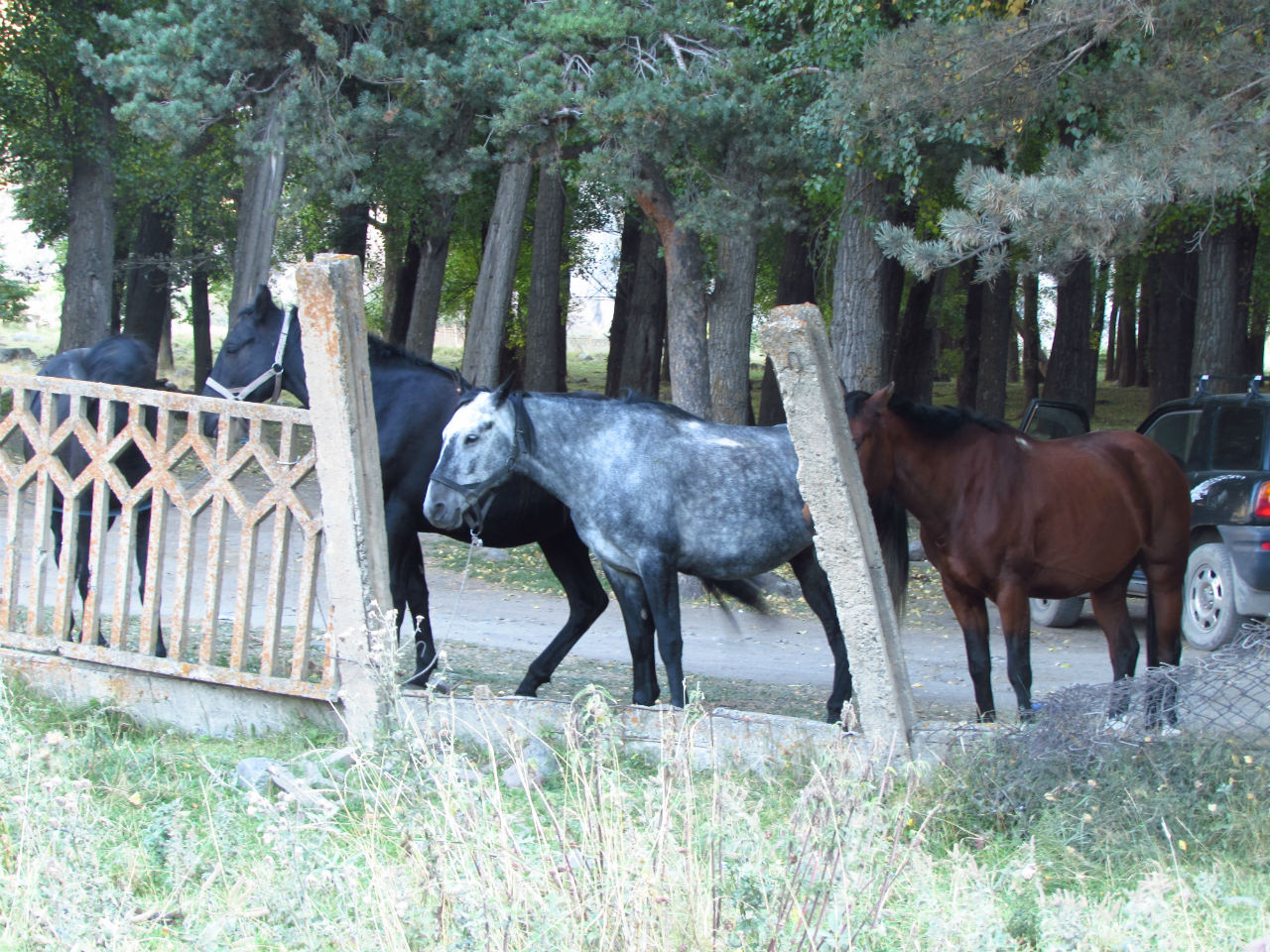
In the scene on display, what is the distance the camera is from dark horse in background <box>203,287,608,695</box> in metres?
6.84

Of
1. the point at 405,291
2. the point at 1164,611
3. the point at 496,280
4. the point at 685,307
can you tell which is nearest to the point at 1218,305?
the point at 685,307

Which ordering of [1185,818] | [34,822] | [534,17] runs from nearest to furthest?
[34,822] → [1185,818] → [534,17]

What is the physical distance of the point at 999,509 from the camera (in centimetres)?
589

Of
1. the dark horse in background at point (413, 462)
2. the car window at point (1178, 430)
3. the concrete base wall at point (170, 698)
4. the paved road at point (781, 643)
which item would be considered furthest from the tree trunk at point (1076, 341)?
the concrete base wall at point (170, 698)

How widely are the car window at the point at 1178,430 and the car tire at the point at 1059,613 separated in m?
1.58

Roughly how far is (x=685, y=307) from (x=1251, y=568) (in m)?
6.30

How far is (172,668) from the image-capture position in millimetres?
5711

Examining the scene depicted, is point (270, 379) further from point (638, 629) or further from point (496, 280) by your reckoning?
point (496, 280)

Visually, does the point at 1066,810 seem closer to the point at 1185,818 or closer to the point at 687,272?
the point at 1185,818

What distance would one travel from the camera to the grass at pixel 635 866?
3.08 m

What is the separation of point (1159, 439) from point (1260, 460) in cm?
123

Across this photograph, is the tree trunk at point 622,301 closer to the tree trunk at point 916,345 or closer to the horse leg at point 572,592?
the tree trunk at point 916,345

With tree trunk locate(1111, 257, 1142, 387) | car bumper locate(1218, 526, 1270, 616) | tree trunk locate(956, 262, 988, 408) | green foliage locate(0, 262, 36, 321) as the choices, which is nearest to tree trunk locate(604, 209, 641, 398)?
tree trunk locate(956, 262, 988, 408)

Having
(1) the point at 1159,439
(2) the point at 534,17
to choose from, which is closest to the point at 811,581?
(1) the point at 1159,439
